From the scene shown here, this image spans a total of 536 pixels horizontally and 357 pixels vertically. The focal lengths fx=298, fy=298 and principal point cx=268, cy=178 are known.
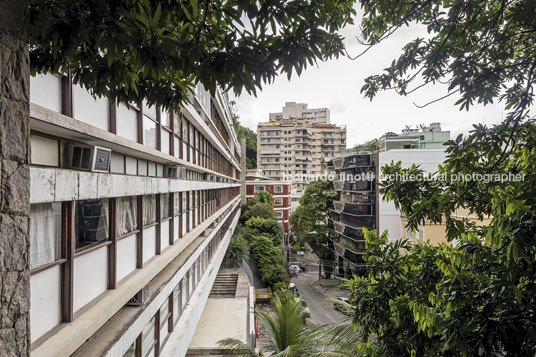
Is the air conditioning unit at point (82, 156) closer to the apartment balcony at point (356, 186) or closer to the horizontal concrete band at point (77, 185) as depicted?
the horizontal concrete band at point (77, 185)

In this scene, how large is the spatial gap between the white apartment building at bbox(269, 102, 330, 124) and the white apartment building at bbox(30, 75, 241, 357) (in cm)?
7762

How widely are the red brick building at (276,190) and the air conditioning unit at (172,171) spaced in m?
36.7

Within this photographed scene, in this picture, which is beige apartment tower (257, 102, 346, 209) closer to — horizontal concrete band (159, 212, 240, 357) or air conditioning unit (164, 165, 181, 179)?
horizontal concrete band (159, 212, 240, 357)

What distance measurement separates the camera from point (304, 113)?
284 feet

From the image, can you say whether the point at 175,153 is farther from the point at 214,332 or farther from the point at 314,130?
the point at 314,130

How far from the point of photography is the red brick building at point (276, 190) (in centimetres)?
4534

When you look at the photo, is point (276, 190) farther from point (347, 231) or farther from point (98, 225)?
point (98, 225)

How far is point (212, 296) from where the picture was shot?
16.9 meters

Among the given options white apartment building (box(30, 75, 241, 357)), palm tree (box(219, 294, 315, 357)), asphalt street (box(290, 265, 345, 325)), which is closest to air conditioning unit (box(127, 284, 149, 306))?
white apartment building (box(30, 75, 241, 357))

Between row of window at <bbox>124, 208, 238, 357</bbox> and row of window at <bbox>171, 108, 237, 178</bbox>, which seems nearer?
row of window at <bbox>124, 208, 238, 357</bbox>

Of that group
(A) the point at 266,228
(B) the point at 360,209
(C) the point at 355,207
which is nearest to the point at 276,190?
(A) the point at 266,228

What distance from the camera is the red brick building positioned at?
45.3 metres

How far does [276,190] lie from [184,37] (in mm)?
44958

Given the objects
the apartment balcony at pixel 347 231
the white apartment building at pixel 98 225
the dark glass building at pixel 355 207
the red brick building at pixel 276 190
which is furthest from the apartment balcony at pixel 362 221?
the white apartment building at pixel 98 225
